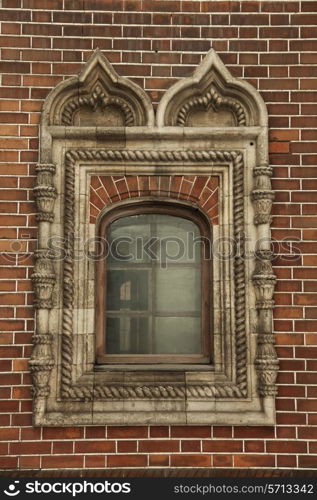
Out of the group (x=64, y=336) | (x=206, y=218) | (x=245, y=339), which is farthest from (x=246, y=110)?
(x=64, y=336)

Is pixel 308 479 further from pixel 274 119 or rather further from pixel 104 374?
pixel 274 119

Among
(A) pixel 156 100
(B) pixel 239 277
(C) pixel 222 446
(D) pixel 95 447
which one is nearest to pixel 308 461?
(C) pixel 222 446

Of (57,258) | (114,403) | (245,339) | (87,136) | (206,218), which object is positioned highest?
(87,136)

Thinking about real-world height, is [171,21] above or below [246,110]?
above

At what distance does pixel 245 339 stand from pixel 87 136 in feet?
6.49

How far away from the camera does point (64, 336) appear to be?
14.7 feet

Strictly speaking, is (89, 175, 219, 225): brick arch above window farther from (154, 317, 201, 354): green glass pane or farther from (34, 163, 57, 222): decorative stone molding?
(154, 317, 201, 354): green glass pane

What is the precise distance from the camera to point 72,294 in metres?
4.54

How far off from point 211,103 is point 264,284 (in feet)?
4.92

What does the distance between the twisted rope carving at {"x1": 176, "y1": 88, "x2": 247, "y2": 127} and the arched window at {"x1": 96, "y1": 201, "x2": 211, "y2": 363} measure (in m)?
0.71

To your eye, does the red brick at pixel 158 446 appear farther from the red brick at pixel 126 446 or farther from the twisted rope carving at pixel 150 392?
the twisted rope carving at pixel 150 392

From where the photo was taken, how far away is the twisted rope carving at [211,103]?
4.75 meters

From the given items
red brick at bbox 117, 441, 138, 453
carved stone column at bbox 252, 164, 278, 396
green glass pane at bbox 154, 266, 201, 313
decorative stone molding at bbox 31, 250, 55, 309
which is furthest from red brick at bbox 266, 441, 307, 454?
decorative stone molding at bbox 31, 250, 55, 309

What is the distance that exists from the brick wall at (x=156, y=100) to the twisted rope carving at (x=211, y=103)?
218 millimetres
